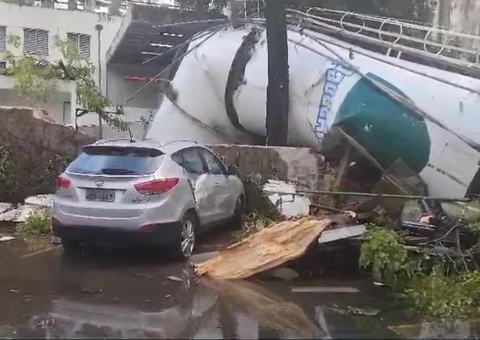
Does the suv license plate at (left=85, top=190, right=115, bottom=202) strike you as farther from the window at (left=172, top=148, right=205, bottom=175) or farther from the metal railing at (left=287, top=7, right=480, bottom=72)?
the metal railing at (left=287, top=7, right=480, bottom=72)

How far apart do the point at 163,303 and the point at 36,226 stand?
4792mm

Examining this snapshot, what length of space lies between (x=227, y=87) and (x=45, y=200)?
5.21m

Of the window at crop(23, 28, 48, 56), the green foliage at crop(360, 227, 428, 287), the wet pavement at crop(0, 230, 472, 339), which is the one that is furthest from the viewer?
the window at crop(23, 28, 48, 56)

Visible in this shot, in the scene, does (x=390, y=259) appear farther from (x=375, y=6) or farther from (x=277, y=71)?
(x=375, y=6)

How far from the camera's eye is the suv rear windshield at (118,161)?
9.37 m

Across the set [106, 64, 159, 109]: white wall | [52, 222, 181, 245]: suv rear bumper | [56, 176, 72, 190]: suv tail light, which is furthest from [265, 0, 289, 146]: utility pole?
[106, 64, 159, 109]: white wall

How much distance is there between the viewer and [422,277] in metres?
7.98

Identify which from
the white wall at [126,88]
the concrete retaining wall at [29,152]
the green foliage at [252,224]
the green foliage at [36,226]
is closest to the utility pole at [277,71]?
the green foliage at [252,224]

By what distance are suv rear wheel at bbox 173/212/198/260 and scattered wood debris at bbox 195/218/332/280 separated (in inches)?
22.1

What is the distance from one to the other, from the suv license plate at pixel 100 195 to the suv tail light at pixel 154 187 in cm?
36

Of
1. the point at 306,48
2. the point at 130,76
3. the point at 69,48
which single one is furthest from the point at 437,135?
the point at 130,76

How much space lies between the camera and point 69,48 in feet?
71.2

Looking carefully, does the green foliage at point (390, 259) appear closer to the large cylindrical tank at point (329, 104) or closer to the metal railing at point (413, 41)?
the large cylindrical tank at point (329, 104)

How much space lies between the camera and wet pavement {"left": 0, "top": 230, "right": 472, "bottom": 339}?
6.56 meters
